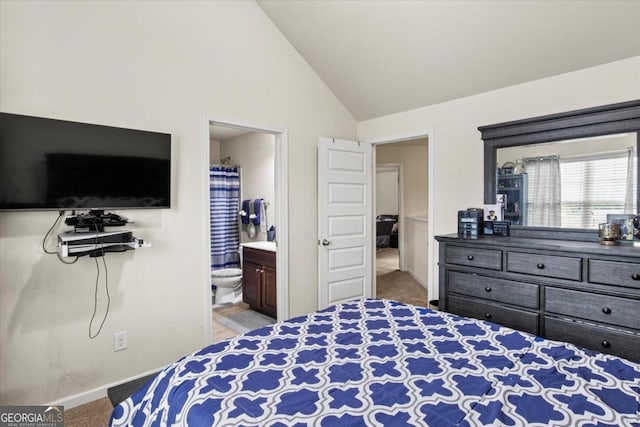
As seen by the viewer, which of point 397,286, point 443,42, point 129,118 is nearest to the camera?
point 129,118

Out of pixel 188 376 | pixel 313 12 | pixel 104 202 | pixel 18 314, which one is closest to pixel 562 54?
pixel 313 12

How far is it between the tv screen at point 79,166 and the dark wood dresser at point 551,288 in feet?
7.41

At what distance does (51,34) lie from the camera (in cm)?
223

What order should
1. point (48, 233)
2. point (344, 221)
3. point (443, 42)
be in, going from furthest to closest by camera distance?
point (344, 221) → point (443, 42) → point (48, 233)

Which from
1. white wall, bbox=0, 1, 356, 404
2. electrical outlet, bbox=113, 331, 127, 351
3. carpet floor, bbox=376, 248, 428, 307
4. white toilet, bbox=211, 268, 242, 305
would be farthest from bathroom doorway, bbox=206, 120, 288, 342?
carpet floor, bbox=376, 248, 428, 307

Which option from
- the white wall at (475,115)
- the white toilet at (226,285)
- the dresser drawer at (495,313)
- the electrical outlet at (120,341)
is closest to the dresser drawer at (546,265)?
the dresser drawer at (495,313)

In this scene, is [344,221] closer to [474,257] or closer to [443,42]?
[474,257]

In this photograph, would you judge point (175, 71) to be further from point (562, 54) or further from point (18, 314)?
point (562, 54)

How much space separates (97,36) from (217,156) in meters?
3.51

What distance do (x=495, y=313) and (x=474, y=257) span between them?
0.41 m

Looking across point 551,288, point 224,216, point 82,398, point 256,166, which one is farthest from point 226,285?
point 551,288

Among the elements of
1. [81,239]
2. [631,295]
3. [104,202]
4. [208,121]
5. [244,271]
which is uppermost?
[208,121]

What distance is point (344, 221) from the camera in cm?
390

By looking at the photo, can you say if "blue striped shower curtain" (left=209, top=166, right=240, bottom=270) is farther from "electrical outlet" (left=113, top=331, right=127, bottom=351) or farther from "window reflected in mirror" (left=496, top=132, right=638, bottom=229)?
"window reflected in mirror" (left=496, top=132, right=638, bottom=229)
